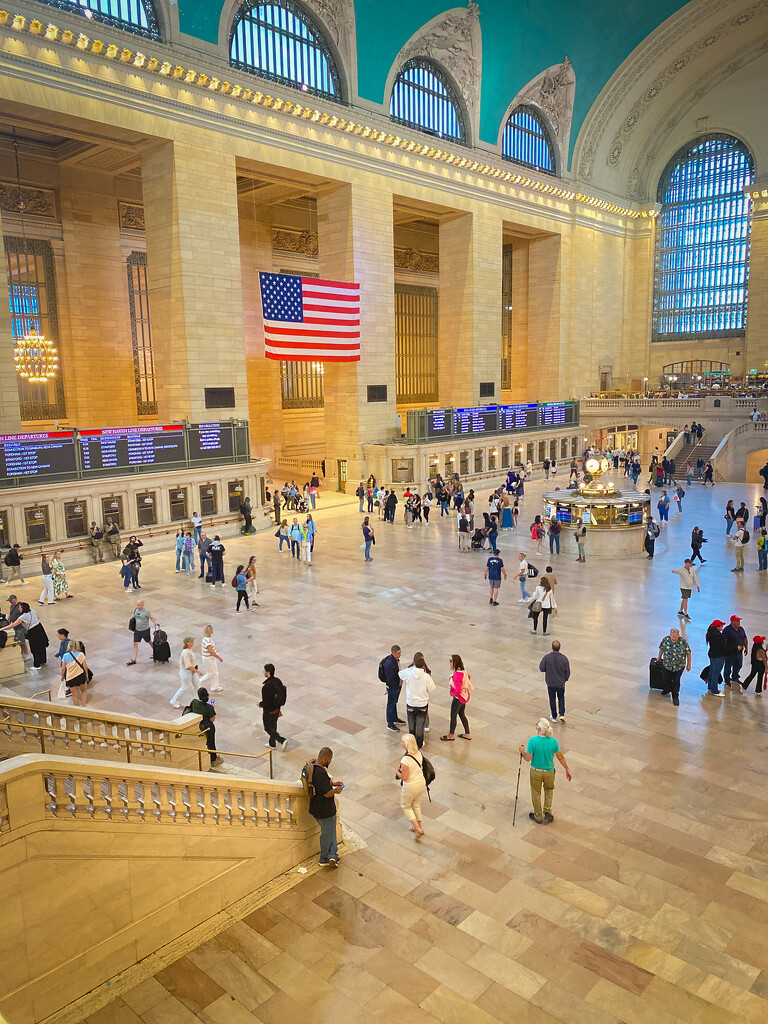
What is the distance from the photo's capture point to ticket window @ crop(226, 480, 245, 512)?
22531mm

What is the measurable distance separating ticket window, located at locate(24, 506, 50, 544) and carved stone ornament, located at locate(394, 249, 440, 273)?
2801 cm

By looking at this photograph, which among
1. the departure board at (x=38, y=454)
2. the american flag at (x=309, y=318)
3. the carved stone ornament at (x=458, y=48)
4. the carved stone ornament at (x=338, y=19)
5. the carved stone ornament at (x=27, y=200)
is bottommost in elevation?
the departure board at (x=38, y=454)

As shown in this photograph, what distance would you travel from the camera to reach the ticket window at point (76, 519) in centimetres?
1864

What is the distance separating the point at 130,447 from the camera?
19797 mm

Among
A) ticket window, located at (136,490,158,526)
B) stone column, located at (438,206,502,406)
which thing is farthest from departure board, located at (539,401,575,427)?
ticket window, located at (136,490,158,526)

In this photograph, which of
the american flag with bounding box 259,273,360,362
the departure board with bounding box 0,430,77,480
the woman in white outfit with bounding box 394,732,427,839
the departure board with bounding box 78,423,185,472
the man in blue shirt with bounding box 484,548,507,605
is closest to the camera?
the woman in white outfit with bounding box 394,732,427,839

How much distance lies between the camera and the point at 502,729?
9.15m

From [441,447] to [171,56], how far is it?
51.1ft

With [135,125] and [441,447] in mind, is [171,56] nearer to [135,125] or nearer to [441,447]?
[135,125]

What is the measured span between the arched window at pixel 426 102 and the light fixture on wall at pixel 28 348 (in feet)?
47.3

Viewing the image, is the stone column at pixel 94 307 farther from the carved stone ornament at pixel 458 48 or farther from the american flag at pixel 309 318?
the carved stone ornament at pixel 458 48

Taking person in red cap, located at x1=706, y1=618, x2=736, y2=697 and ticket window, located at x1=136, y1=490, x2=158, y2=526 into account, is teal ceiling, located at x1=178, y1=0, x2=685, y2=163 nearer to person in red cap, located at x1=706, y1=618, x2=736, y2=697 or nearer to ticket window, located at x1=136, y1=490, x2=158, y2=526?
ticket window, located at x1=136, y1=490, x2=158, y2=526

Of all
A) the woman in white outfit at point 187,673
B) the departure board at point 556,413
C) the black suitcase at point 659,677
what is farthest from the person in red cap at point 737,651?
the departure board at point 556,413

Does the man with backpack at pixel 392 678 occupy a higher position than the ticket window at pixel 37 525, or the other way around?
the ticket window at pixel 37 525
